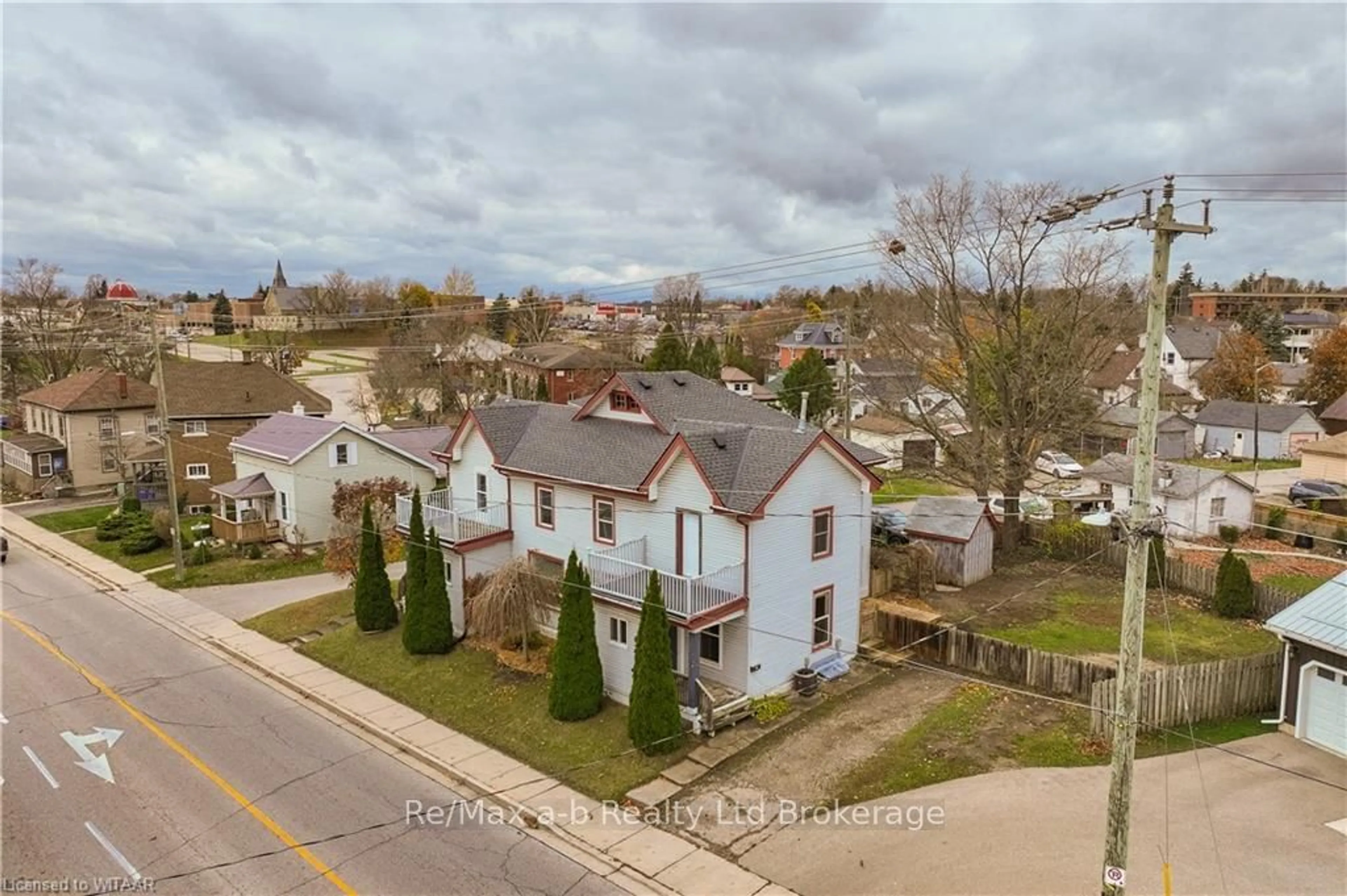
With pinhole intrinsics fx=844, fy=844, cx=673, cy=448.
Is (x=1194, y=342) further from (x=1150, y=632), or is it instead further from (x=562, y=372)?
(x=1150, y=632)

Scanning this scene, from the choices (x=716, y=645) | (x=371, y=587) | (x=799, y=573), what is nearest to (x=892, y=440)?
(x=799, y=573)

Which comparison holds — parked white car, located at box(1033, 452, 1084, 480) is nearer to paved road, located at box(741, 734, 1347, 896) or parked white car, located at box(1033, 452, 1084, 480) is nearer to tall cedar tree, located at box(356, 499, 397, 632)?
paved road, located at box(741, 734, 1347, 896)

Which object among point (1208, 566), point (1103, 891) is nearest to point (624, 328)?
point (1208, 566)

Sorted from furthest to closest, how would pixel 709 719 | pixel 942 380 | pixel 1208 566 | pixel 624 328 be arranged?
pixel 624 328, pixel 942 380, pixel 1208 566, pixel 709 719

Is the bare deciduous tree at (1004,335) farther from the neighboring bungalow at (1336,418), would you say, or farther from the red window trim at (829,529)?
the neighboring bungalow at (1336,418)

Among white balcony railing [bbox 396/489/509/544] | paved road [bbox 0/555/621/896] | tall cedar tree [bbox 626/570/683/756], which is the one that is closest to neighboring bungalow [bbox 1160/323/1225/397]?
white balcony railing [bbox 396/489/509/544]

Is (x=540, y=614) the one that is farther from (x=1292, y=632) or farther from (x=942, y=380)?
(x=942, y=380)

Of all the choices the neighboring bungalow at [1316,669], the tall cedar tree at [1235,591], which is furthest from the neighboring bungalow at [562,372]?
the neighboring bungalow at [1316,669]
